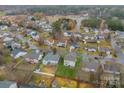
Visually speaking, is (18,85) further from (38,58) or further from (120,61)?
(120,61)

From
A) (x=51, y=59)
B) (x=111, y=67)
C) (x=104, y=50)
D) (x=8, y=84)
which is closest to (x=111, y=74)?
(x=111, y=67)

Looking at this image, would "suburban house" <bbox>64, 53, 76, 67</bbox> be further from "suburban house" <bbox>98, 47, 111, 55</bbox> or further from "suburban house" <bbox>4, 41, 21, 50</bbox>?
"suburban house" <bbox>4, 41, 21, 50</bbox>

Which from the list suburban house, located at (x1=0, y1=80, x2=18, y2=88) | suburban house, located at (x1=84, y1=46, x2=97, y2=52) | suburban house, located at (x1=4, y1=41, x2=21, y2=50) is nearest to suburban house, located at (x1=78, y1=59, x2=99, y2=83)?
suburban house, located at (x1=84, y1=46, x2=97, y2=52)

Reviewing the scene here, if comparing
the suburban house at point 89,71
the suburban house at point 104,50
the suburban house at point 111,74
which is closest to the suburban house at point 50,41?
the suburban house at point 89,71

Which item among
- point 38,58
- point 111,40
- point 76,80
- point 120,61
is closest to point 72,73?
point 76,80

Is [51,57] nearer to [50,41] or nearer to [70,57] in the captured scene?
[70,57]
